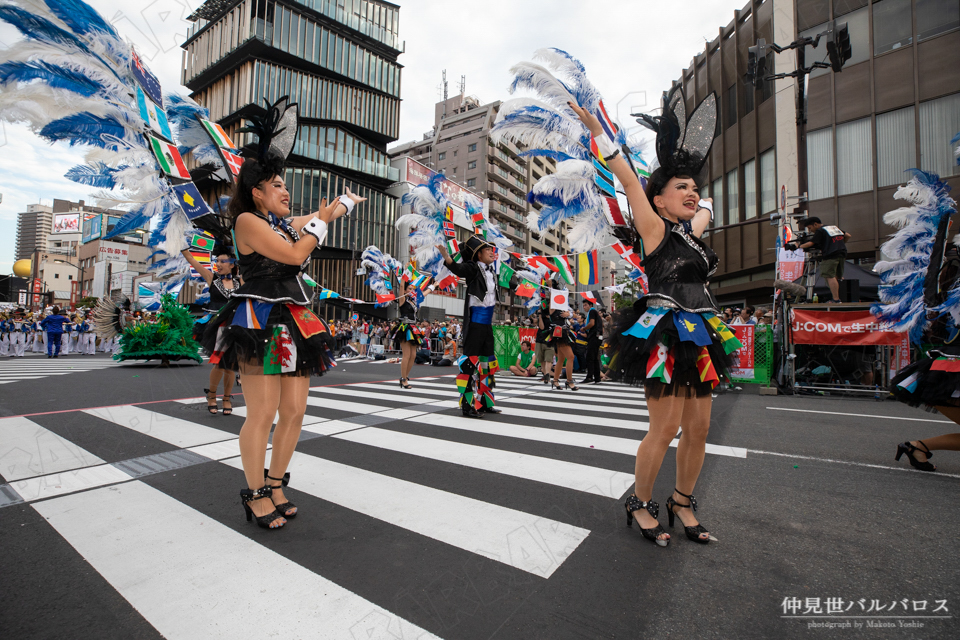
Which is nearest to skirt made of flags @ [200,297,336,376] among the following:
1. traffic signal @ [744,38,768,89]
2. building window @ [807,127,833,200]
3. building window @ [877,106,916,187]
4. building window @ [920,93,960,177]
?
traffic signal @ [744,38,768,89]

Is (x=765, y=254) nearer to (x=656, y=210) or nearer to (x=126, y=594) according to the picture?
(x=656, y=210)

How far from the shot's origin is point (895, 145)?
49.3ft

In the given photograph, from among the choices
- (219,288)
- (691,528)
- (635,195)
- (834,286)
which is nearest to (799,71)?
(834,286)

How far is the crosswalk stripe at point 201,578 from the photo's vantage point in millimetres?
1499

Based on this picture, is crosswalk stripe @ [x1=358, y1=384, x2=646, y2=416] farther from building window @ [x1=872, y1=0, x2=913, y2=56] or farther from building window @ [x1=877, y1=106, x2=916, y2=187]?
building window @ [x1=872, y1=0, x2=913, y2=56]

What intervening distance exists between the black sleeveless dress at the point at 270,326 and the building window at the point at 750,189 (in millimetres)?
21094

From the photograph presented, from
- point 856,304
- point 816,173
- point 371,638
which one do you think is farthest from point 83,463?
point 816,173

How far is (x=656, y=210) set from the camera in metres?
2.41

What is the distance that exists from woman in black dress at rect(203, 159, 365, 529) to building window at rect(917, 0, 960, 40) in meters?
20.4

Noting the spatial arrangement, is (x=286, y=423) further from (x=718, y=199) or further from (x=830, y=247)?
(x=718, y=199)

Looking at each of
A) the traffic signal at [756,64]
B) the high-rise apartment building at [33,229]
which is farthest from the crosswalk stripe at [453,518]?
the high-rise apartment building at [33,229]

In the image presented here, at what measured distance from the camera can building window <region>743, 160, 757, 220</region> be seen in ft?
63.3

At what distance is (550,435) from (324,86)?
40280mm

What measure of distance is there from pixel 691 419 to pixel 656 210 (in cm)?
104
